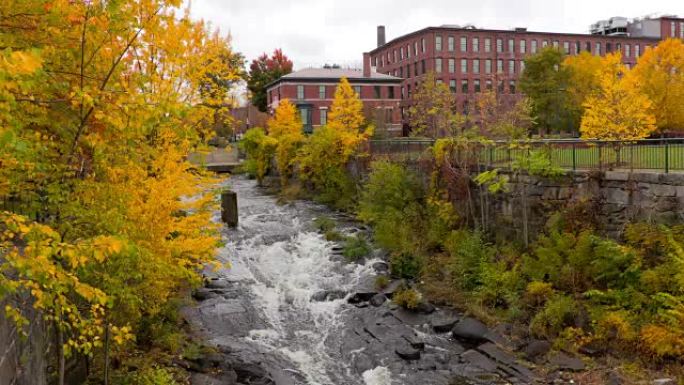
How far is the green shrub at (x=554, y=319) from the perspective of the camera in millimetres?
13977

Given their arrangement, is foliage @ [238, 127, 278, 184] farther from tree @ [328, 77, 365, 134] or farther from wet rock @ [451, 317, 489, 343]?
wet rock @ [451, 317, 489, 343]

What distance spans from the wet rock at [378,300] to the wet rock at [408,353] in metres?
2.88

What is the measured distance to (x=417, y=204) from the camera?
77.4 ft

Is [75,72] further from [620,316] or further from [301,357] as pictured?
[620,316]

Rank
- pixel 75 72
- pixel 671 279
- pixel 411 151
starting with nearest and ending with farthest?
pixel 75 72 < pixel 671 279 < pixel 411 151

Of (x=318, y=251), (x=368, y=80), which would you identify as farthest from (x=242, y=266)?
(x=368, y=80)

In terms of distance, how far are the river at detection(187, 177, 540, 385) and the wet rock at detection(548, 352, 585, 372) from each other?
3.67 feet

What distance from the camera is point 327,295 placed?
58.5 feet

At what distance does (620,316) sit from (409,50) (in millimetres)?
64065

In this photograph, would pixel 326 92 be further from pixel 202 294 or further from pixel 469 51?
pixel 202 294

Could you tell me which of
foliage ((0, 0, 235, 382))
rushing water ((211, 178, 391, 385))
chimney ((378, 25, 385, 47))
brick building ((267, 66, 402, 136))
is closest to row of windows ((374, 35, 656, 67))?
chimney ((378, 25, 385, 47))

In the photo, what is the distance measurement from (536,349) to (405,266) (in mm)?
6208

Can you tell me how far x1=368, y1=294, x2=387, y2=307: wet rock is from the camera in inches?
669

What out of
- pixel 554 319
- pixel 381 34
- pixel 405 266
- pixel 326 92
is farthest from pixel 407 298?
pixel 381 34
